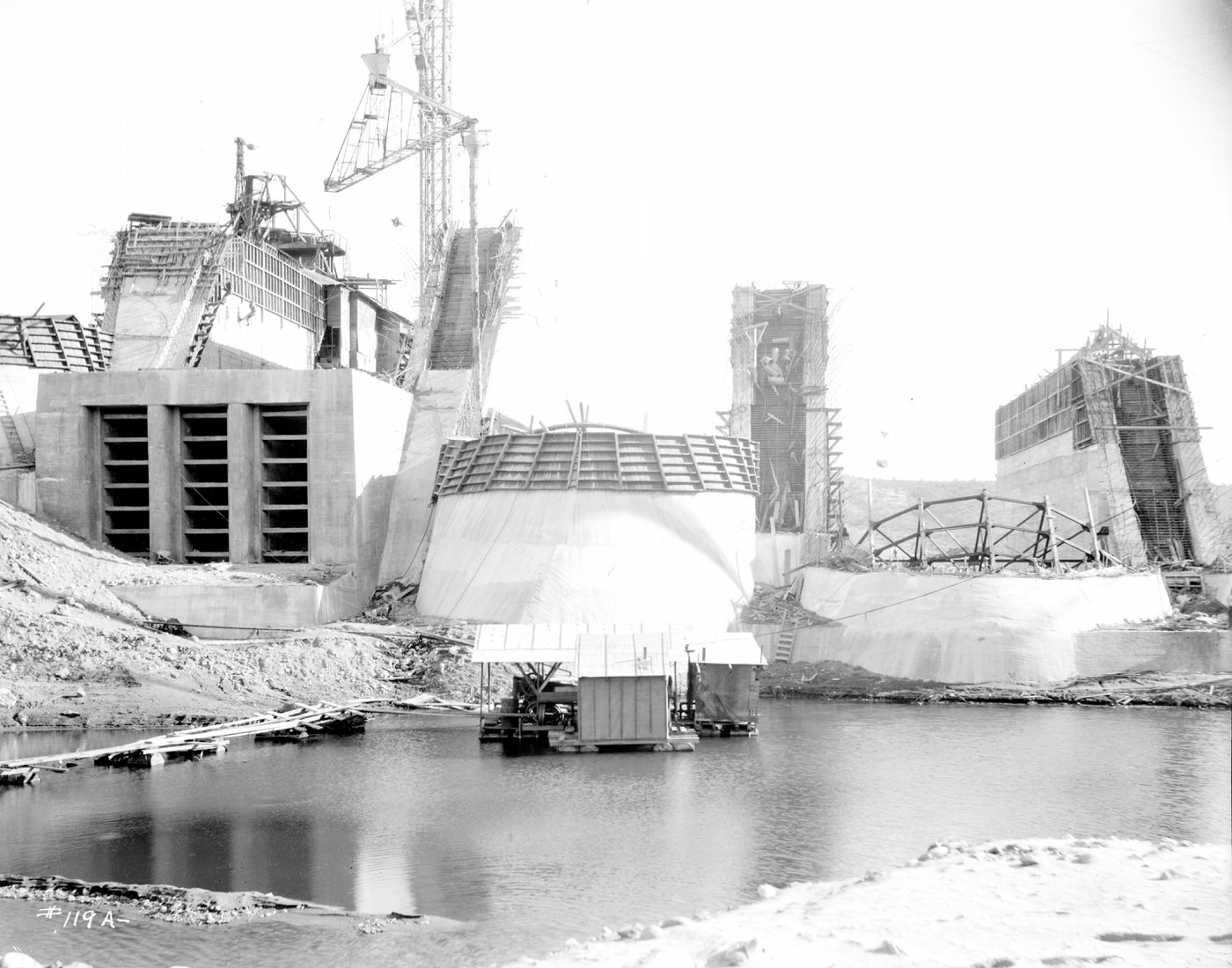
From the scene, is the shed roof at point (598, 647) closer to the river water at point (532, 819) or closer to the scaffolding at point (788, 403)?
the river water at point (532, 819)

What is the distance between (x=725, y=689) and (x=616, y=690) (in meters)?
3.23

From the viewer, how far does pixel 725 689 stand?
29.4 m

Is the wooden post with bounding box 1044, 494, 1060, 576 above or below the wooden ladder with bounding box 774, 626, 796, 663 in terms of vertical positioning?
above

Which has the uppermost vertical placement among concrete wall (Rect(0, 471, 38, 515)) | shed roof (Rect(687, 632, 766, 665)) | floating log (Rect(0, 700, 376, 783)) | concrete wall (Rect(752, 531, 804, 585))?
concrete wall (Rect(0, 471, 38, 515))

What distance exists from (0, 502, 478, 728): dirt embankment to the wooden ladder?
9419 millimetres

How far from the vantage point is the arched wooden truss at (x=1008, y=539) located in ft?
124

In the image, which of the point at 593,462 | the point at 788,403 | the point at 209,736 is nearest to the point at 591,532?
the point at 593,462

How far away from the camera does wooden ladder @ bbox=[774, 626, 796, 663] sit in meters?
39.0

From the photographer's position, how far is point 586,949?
1209cm

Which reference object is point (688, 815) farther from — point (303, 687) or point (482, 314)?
point (482, 314)

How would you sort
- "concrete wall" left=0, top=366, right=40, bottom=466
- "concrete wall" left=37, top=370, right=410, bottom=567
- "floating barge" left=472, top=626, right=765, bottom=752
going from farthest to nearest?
1. "concrete wall" left=0, top=366, right=40, bottom=466
2. "concrete wall" left=37, top=370, right=410, bottom=567
3. "floating barge" left=472, top=626, right=765, bottom=752

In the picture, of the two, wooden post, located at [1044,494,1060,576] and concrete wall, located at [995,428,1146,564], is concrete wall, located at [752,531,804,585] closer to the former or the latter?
concrete wall, located at [995,428,1146,564]

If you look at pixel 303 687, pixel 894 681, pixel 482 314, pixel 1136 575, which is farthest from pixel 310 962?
pixel 482 314

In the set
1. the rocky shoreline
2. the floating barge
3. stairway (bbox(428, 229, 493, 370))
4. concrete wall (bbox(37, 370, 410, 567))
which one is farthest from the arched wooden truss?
the rocky shoreline
